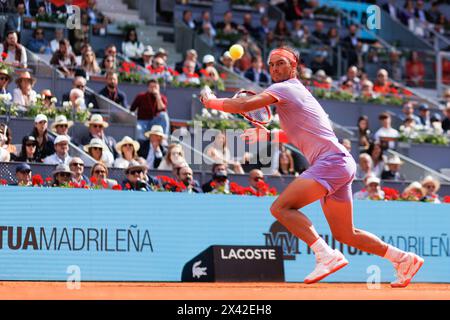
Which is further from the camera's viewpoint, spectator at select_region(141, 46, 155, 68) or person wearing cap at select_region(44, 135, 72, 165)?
spectator at select_region(141, 46, 155, 68)

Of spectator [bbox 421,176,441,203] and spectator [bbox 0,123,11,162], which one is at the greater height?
spectator [bbox 0,123,11,162]

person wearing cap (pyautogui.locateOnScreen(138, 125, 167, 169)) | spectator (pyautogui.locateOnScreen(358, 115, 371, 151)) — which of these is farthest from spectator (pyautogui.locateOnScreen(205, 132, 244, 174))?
spectator (pyautogui.locateOnScreen(358, 115, 371, 151))

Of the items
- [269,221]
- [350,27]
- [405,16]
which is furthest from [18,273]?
[405,16]

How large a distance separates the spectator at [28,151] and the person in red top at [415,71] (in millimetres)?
12177

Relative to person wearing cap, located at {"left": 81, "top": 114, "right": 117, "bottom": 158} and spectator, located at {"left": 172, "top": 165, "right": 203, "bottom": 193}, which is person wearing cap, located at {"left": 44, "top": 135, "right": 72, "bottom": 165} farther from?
spectator, located at {"left": 172, "top": 165, "right": 203, "bottom": 193}

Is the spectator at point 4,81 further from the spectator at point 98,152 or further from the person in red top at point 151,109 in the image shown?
the person in red top at point 151,109

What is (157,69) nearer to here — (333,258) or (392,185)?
(392,185)

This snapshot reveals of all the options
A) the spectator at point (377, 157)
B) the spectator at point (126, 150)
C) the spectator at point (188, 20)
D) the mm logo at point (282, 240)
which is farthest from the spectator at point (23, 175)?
the spectator at point (188, 20)

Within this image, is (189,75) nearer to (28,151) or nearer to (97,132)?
(97,132)

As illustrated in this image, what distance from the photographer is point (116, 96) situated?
59.1 feet

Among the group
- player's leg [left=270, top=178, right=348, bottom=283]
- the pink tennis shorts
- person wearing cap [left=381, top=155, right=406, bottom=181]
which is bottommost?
person wearing cap [left=381, top=155, right=406, bottom=181]

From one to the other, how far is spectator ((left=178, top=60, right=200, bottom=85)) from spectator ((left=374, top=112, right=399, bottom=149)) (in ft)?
11.8

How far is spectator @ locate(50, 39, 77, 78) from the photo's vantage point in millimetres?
17844

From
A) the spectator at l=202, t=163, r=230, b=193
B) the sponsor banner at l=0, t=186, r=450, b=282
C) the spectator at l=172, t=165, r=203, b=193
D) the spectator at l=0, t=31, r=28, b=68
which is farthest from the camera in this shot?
the spectator at l=0, t=31, r=28, b=68
